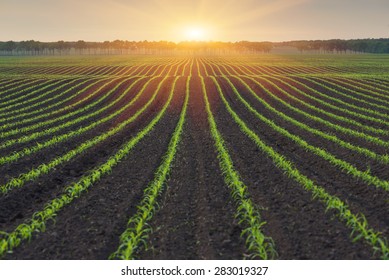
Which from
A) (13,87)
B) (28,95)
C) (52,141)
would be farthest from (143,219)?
(13,87)

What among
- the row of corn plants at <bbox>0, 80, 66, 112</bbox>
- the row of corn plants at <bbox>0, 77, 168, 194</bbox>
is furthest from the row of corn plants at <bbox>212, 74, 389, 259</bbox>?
the row of corn plants at <bbox>0, 80, 66, 112</bbox>

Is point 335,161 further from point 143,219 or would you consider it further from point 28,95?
point 28,95

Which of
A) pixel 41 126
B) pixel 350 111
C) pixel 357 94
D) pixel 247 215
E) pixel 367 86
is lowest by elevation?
pixel 41 126

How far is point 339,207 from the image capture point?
9766 millimetres

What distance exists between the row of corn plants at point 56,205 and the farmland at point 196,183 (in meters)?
0.04

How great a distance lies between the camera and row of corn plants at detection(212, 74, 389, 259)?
8.00 meters

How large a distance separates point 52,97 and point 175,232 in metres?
28.0

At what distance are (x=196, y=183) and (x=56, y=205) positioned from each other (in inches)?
172

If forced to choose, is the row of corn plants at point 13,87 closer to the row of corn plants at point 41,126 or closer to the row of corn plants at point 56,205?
the row of corn plants at point 41,126

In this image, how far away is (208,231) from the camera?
8.99 meters

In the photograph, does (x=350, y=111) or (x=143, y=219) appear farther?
(x=350, y=111)

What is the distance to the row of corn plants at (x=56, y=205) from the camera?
8.40 meters
